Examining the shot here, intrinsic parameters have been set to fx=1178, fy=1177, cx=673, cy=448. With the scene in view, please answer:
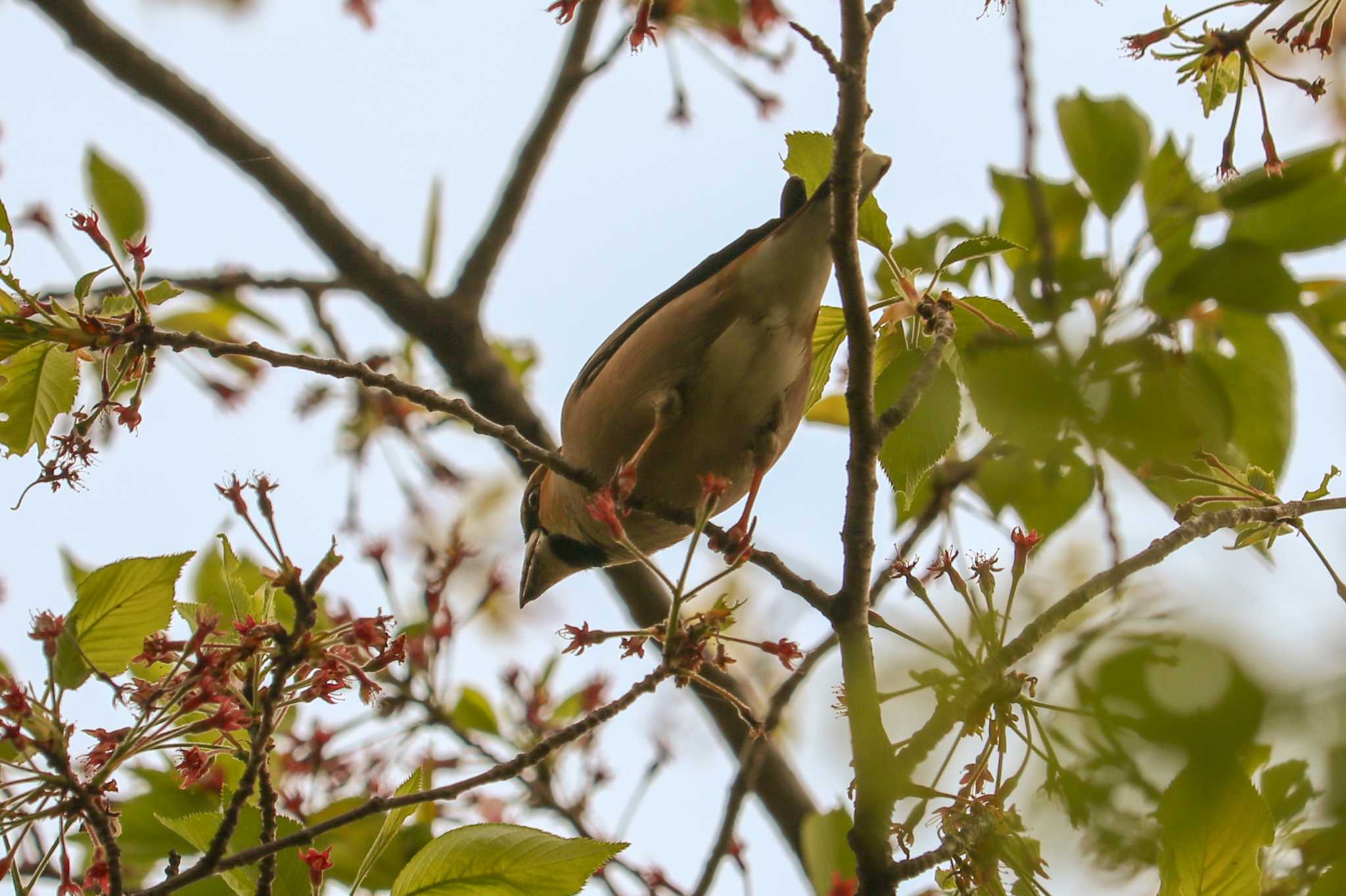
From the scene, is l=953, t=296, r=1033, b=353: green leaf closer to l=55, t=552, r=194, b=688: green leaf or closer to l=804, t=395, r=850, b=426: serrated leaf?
l=804, t=395, r=850, b=426: serrated leaf

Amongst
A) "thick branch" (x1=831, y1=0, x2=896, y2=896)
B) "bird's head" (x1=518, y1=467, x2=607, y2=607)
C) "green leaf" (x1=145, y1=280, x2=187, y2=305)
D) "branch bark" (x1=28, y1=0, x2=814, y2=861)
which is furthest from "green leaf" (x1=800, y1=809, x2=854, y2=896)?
"branch bark" (x1=28, y1=0, x2=814, y2=861)

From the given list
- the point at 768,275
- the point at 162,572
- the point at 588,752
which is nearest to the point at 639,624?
the point at 588,752

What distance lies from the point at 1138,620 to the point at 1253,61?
2434mm

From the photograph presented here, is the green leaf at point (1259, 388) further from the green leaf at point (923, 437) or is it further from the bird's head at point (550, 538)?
the bird's head at point (550, 538)

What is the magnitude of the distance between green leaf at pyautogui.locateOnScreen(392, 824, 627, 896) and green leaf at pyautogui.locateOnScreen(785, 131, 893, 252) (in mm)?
1660

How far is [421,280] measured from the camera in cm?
606

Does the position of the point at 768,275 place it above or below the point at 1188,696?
above

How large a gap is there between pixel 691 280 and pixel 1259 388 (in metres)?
2.54

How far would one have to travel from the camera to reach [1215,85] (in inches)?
109

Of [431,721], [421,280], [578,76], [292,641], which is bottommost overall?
[292,641]

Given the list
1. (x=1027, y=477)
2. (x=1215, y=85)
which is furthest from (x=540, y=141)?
(x=1027, y=477)

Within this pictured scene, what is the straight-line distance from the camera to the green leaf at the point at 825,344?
3432 mm

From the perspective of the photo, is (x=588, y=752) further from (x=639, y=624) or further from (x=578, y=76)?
(x=578, y=76)

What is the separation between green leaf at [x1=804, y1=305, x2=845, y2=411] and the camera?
3.43 meters
